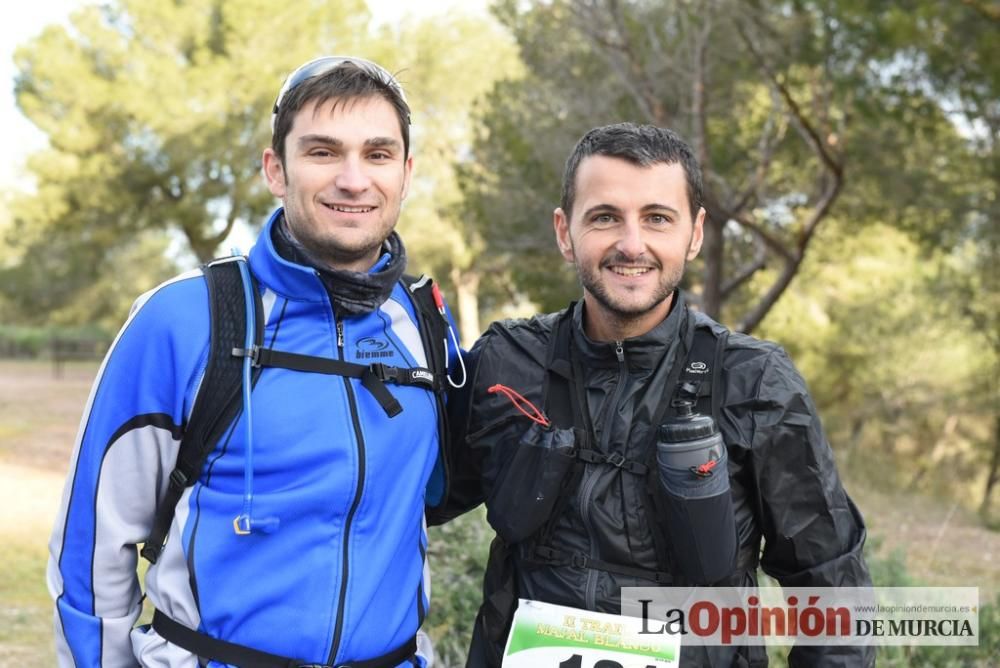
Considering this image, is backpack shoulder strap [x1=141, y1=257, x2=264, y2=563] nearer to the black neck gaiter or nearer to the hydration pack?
the hydration pack

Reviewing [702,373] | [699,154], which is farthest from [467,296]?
[702,373]

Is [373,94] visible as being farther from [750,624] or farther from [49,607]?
[49,607]

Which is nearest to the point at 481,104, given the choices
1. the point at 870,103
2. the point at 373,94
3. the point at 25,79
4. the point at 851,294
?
the point at 870,103

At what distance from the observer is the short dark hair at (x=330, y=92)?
90.7 inches

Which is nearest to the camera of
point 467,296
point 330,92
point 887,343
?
point 330,92

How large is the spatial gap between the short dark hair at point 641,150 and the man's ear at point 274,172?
76 cm

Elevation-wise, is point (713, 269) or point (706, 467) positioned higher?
point (713, 269)

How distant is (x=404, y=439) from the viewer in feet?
7.30

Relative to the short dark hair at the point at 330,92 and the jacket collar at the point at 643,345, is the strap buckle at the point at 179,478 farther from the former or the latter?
the jacket collar at the point at 643,345

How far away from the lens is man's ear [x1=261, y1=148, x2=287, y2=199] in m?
2.39

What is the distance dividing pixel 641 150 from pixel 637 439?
733 mm

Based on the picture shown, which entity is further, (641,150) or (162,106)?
(162,106)

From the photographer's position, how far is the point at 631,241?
2.30 metres

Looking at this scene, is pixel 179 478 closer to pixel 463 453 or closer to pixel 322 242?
pixel 322 242
